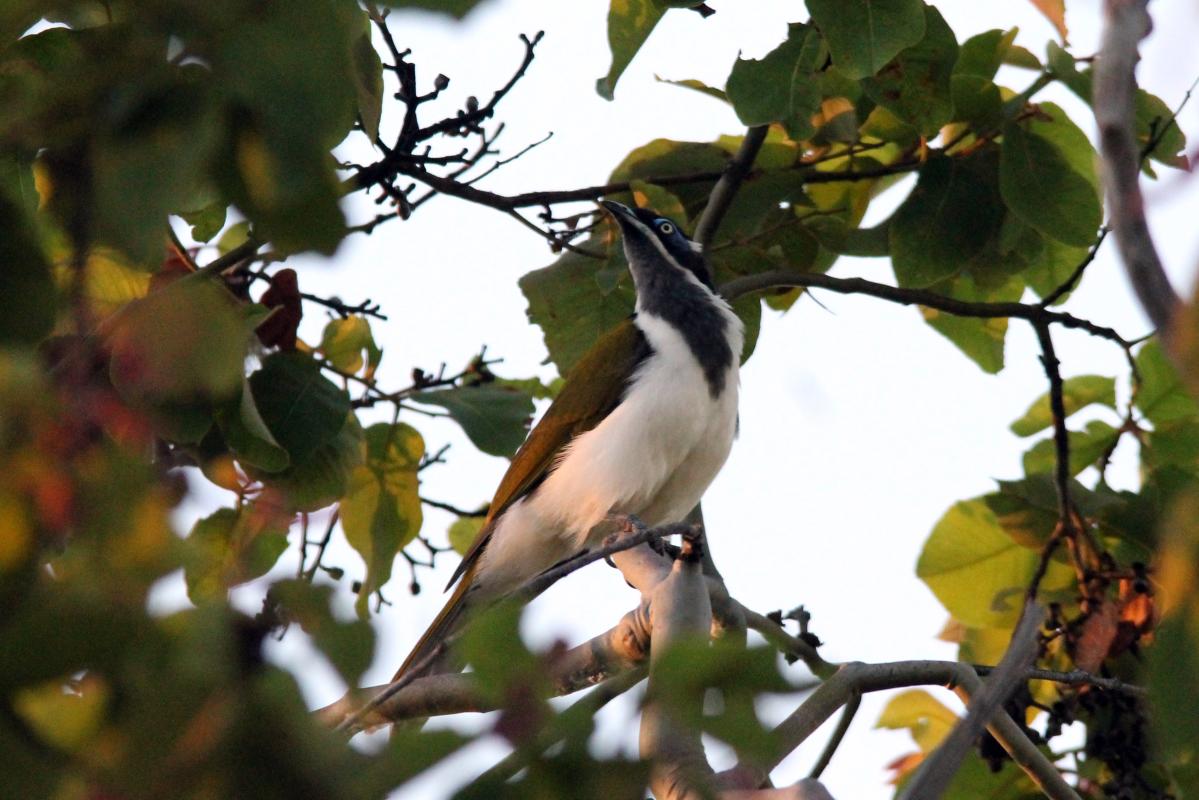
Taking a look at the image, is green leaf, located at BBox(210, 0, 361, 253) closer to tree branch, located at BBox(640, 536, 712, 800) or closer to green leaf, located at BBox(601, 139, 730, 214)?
tree branch, located at BBox(640, 536, 712, 800)

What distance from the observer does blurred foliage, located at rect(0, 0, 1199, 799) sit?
3.11 feet

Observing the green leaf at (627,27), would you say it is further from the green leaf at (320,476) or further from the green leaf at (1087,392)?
the green leaf at (1087,392)

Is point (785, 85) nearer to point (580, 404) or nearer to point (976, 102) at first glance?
point (976, 102)

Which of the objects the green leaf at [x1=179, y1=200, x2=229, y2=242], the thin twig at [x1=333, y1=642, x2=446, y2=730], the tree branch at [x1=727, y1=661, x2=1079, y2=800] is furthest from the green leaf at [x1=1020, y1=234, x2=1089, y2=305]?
the thin twig at [x1=333, y1=642, x2=446, y2=730]

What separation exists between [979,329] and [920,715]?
4.97ft

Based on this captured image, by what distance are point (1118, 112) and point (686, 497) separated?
4.36 metres

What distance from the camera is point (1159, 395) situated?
5.49 metres

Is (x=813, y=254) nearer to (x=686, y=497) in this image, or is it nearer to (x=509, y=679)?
(x=686, y=497)

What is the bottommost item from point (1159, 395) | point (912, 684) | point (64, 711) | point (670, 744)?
point (670, 744)

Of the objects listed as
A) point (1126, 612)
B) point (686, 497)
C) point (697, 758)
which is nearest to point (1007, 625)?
point (1126, 612)

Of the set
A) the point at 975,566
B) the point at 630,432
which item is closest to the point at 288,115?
the point at 630,432

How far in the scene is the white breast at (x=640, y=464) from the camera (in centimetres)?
540

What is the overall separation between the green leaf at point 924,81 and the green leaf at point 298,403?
192 cm

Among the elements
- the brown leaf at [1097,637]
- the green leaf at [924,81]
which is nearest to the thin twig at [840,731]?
the brown leaf at [1097,637]
